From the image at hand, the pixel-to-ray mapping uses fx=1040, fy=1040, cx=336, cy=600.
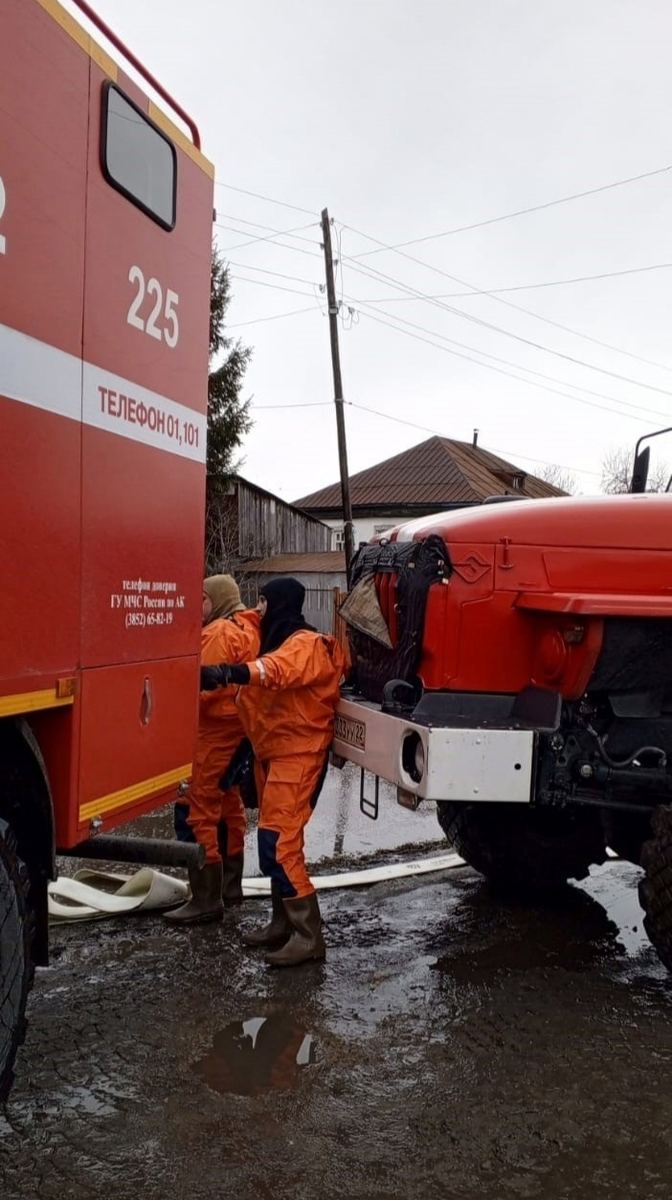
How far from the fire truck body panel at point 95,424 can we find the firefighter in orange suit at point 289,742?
0.95m

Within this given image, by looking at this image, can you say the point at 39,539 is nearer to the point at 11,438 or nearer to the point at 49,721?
the point at 11,438

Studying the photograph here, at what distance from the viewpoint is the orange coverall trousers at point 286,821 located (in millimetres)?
4441

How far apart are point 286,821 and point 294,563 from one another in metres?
24.5

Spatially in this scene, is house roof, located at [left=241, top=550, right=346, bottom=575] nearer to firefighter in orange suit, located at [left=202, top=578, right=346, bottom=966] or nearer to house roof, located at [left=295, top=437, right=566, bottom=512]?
house roof, located at [left=295, top=437, right=566, bottom=512]

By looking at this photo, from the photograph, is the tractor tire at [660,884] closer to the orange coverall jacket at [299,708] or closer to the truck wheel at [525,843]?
the truck wheel at [525,843]

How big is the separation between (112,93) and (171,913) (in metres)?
3.52

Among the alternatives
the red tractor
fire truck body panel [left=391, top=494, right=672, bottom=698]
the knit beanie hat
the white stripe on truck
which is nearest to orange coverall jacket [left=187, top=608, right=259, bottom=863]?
the knit beanie hat

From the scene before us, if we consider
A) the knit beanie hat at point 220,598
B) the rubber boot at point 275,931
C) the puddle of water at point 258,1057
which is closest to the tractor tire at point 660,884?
the puddle of water at point 258,1057

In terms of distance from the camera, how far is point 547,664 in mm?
4020

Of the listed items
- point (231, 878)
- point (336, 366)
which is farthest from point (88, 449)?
point (336, 366)

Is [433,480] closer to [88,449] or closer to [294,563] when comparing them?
[294,563]

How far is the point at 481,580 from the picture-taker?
13.2ft

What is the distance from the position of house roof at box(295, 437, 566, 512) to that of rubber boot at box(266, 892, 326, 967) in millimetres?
31419

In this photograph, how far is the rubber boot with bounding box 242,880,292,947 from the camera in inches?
182
